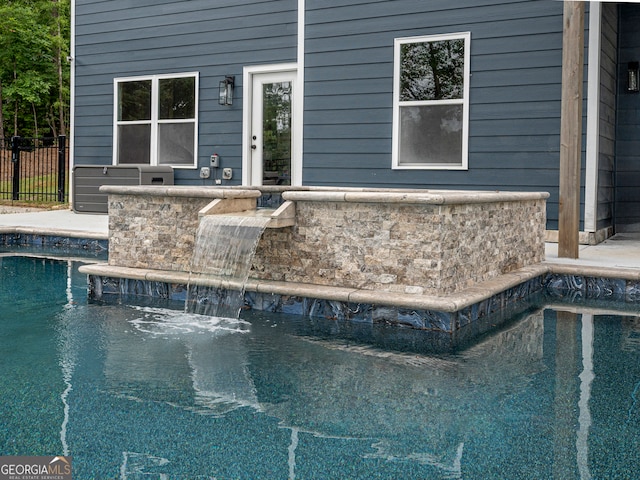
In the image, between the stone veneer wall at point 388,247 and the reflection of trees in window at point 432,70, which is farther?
the reflection of trees in window at point 432,70

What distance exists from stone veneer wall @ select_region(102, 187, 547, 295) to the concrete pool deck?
0.09 m

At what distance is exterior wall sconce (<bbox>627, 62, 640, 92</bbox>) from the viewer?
8.25 meters

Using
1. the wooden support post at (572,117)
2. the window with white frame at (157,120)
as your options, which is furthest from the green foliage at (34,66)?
the wooden support post at (572,117)

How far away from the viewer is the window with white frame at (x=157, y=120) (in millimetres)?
9625

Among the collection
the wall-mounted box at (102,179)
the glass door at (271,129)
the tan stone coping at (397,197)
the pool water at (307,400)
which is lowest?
the pool water at (307,400)

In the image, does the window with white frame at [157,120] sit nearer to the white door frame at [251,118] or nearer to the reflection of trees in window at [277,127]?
the white door frame at [251,118]

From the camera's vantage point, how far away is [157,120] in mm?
9859

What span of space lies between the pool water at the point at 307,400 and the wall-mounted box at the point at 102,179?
16.5 feet

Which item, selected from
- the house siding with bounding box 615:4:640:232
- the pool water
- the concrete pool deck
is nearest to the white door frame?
the concrete pool deck

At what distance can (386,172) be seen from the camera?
8148mm

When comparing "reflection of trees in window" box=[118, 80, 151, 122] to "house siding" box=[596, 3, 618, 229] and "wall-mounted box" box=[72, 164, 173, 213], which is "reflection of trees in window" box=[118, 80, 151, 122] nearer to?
"wall-mounted box" box=[72, 164, 173, 213]

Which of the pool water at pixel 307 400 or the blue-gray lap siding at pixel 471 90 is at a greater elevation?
the blue-gray lap siding at pixel 471 90

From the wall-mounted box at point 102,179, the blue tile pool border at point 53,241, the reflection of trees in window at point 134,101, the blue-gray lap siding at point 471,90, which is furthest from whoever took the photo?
the reflection of trees in window at point 134,101

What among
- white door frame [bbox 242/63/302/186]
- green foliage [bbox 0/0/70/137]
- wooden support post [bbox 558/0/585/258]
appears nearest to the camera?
wooden support post [bbox 558/0/585/258]
